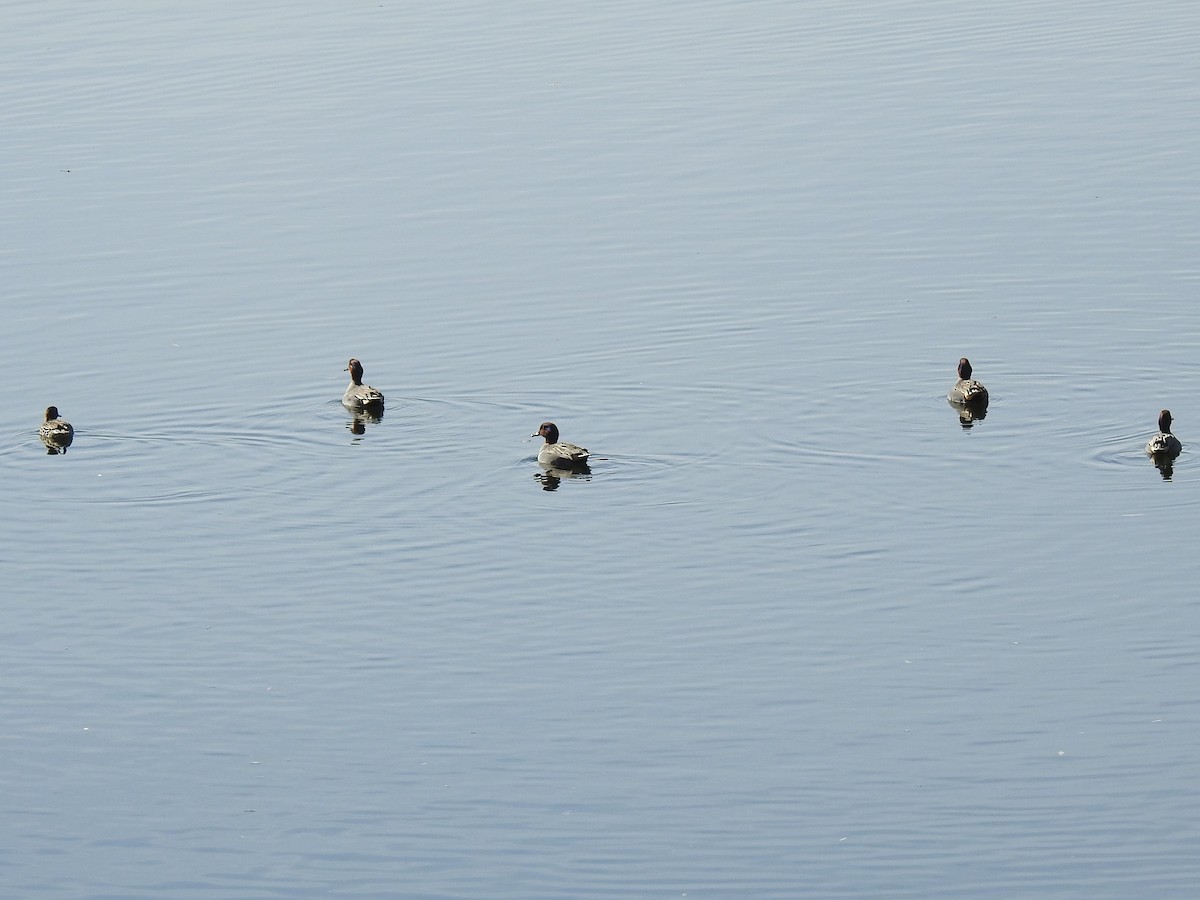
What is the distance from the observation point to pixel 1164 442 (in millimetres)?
23922

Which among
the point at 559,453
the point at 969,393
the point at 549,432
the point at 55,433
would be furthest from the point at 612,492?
the point at 55,433

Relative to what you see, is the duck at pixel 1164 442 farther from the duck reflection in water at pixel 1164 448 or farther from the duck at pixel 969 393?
the duck at pixel 969 393

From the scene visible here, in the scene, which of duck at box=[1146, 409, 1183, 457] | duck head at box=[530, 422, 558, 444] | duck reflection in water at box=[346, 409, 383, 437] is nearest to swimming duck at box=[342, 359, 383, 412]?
duck reflection in water at box=[346, 409, 383, 437]

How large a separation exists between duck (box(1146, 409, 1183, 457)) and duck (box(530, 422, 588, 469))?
6448mm

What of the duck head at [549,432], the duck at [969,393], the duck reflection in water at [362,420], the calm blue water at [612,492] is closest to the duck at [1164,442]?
the calm blue water at [612,492]

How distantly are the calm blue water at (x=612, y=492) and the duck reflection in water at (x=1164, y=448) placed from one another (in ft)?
0.51

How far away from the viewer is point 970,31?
163 feet

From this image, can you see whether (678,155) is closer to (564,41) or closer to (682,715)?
(564,41)

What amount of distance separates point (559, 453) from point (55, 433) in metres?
6.54

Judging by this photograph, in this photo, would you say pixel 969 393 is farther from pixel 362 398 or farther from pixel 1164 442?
pixel 362 398

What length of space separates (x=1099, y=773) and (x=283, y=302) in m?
18.2

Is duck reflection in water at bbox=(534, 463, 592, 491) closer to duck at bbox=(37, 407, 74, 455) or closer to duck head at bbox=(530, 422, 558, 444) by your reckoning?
duck head at bbox=(530, 422, 558, 444)

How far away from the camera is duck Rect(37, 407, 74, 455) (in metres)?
26.5

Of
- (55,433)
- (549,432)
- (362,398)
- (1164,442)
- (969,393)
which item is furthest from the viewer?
(362,398)
